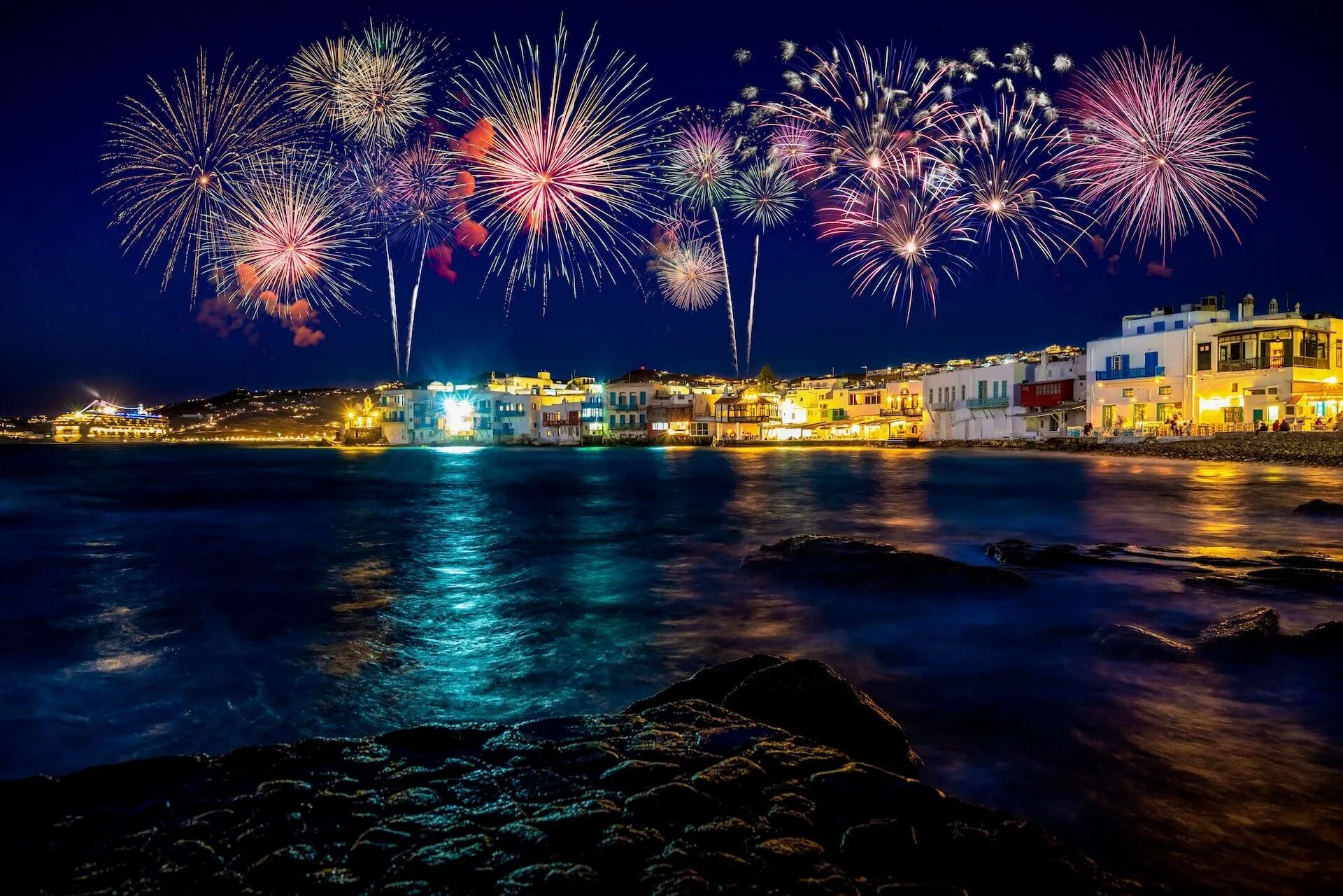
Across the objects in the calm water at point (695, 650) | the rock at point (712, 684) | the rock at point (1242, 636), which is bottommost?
the calm water at point (695, 650)

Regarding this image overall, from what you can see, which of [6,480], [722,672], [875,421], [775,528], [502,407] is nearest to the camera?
[722,672]

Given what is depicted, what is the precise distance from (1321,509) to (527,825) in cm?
2439

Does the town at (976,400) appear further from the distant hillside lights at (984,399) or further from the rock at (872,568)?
the rock at (872,568)

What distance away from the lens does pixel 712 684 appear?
5805 mm

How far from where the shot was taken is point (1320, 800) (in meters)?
4.67

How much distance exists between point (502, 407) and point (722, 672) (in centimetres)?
11717

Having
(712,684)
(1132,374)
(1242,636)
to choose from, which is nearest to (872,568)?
(1242,636)

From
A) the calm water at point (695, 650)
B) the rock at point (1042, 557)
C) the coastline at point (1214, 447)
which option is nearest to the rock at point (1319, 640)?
the calm water at point (695, 650)

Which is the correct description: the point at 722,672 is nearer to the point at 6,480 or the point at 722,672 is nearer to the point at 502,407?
the point at 6,480

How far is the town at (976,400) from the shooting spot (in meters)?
47.1

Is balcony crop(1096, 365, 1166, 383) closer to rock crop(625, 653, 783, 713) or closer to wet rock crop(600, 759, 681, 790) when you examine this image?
rock crop(625, 653, 783, 713)

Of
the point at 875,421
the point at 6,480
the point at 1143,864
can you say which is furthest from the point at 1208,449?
the point at 6,480

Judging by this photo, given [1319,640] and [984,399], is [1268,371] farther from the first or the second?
[1319,640]

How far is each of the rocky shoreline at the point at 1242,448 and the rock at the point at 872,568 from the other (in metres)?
36.9
